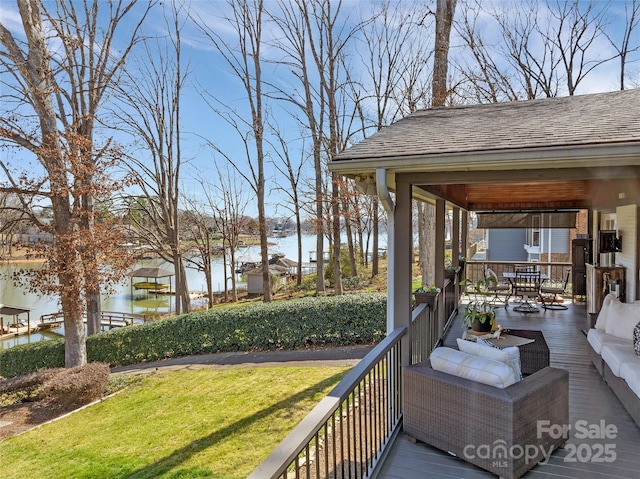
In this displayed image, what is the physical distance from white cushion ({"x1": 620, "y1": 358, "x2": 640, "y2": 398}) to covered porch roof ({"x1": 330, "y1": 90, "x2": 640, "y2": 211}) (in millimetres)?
1759

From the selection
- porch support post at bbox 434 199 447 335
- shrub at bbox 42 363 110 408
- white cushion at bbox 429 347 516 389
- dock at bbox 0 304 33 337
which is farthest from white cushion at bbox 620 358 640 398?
dock at bbox 0 304 33 337

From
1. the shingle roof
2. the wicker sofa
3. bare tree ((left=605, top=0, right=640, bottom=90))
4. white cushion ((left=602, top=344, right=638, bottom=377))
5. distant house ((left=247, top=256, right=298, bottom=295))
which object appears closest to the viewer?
the wicker sofa

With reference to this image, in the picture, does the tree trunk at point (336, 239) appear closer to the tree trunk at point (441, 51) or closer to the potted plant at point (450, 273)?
the tree trunk at point (441, 51)

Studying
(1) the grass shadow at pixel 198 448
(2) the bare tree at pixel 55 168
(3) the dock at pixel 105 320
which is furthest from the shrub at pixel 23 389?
(3) the dock at pixel 105 320

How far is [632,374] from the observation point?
3.56 meters

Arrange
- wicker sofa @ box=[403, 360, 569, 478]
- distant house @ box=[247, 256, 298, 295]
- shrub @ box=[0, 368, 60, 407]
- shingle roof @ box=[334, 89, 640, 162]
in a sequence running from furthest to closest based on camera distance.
Answer: distant house @ box=[247, 256, 298, 295], shrub @ box=[0, 368, 60, 407], shingle roof @ box=[334, 89, 640, 162], wicker sofa @ box=[403, 360, 569, 478]

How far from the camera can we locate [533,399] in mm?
2893

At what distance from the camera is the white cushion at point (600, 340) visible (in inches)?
175

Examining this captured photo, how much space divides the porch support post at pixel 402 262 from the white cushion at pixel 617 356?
1.98m

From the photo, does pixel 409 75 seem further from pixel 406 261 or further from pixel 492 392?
pixel 492 392

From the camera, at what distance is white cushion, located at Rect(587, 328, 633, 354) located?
4445mm

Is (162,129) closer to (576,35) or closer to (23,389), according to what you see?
(23,389)

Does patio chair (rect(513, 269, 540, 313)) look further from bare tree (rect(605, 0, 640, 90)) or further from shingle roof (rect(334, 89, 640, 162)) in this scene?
bare tree (rect(605, 0, 640, 90))

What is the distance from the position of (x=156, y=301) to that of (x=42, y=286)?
17.8 meters
